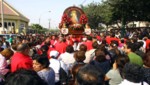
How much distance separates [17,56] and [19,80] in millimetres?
3781

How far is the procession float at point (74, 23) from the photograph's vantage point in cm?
2116

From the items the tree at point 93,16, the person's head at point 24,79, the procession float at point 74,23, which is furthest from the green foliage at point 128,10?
the person's head at point 24,79

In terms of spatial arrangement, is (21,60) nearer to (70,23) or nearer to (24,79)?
(24,79)

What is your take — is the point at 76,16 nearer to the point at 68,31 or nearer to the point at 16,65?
the point at 68,31

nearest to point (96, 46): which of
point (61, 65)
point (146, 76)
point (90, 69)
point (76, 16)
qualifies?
point (61, 65)

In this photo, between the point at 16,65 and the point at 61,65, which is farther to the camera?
the point at 61,65

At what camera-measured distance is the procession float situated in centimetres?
2116

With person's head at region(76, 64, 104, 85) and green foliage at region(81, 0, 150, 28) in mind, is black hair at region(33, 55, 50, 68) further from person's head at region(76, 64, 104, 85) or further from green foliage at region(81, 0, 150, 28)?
green foliage at region(81, 0, 150, 28)

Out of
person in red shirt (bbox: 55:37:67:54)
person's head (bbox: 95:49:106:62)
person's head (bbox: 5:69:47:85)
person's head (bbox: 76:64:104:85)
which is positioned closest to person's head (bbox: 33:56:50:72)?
person's head (bbox: 95:49:106:62)

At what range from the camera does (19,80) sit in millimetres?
3152

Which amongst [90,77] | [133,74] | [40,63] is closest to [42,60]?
[40,63]

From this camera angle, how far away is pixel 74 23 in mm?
21969

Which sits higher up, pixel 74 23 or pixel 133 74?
pixel 74 23

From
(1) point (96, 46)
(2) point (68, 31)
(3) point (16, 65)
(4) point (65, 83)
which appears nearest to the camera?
(3) point (16, 65)
